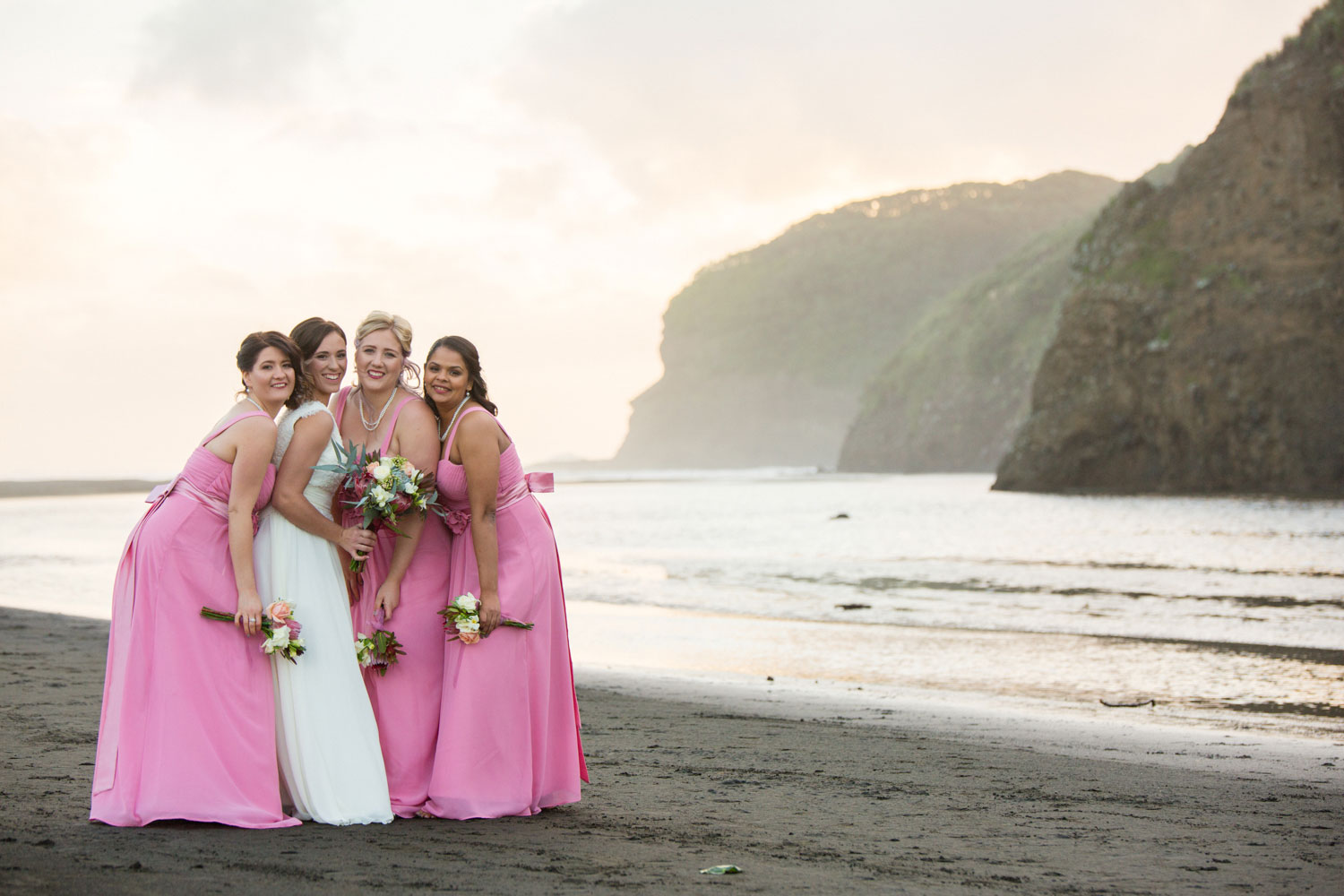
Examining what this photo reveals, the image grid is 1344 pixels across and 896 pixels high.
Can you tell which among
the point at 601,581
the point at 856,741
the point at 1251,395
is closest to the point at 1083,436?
the point at 1251,395

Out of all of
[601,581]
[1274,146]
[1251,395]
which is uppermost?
[1274,146]

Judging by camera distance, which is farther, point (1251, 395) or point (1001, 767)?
point (1251, 395)

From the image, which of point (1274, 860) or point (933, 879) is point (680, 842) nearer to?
point (933, 879)

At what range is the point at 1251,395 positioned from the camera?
5553 centimetres

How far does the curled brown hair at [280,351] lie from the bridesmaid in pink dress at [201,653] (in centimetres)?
1

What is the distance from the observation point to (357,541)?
4988 mm

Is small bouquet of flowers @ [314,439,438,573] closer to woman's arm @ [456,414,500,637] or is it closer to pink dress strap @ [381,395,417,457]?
pink dress strap @ [381,395,417,457]

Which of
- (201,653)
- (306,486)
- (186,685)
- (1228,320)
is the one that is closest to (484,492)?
(306,486)

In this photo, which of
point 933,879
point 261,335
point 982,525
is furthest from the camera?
point 982,525

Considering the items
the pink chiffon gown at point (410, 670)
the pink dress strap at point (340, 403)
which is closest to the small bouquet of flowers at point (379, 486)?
the pink chiffon gown at point (410, 670)

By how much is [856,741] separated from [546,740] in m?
2.94

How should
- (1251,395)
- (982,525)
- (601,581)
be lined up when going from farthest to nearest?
1. (1251,395)
2. (982,525)
3. (601,581)

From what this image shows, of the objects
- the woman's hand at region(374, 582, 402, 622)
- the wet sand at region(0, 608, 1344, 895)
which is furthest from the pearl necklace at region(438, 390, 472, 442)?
the wet sand at region(0, 608, 1344, 895)

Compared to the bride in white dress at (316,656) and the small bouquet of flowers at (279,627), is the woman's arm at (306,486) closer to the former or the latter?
the bride in white dress at (316,656)
